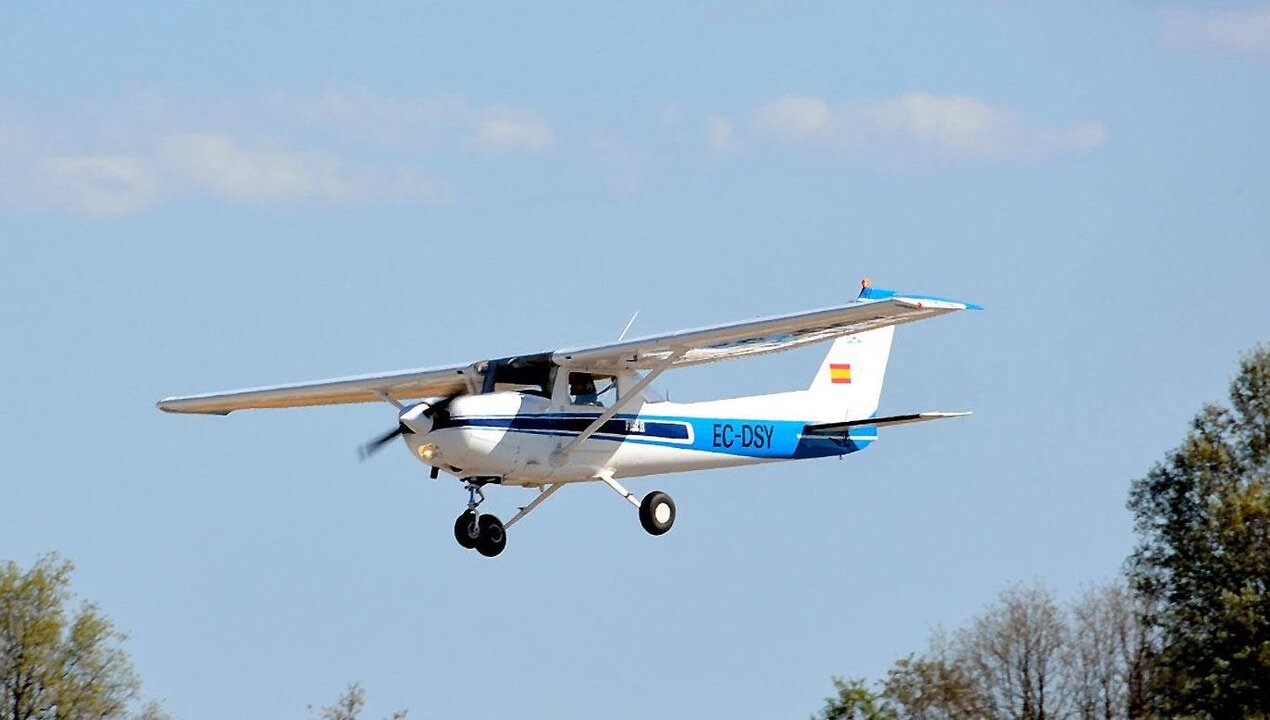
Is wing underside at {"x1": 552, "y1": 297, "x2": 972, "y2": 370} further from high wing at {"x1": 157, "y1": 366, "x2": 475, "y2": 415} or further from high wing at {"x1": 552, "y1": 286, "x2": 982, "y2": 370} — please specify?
high wing at {"x1": 157, "y1": 366, "x2": 475, "y2": 415}

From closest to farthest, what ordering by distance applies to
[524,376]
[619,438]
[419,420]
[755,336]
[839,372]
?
1. [419,420]
2. [755,336]
3. [524,376]
4. [619,438]
5. [839,372]

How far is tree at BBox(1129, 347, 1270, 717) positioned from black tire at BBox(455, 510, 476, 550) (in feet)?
44.1

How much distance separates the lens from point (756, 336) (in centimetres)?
3047

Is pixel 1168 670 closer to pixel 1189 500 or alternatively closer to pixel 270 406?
pixel 1189 500

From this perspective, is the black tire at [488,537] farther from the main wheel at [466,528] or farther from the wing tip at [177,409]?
the wing tip at [177,409]

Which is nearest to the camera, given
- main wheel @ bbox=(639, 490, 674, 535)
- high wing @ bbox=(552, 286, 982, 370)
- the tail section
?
high wing @ bbox=(552, 286, 982, 370)

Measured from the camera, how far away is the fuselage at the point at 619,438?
29.7m

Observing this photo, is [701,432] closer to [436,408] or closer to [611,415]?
[611,415]

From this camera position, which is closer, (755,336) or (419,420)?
(419,420)

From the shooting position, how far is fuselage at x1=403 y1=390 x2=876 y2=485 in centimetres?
2967

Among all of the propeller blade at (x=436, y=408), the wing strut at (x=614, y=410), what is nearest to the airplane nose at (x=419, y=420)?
the propeller blade at (x=436, y=408)

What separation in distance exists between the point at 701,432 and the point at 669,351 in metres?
2.07

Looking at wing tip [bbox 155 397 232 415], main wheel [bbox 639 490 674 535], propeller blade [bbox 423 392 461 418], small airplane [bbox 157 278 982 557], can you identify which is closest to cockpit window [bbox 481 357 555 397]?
small airplane [bbox 157 278 982 557]

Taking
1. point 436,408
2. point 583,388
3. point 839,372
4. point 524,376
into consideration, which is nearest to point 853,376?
point 839,372
